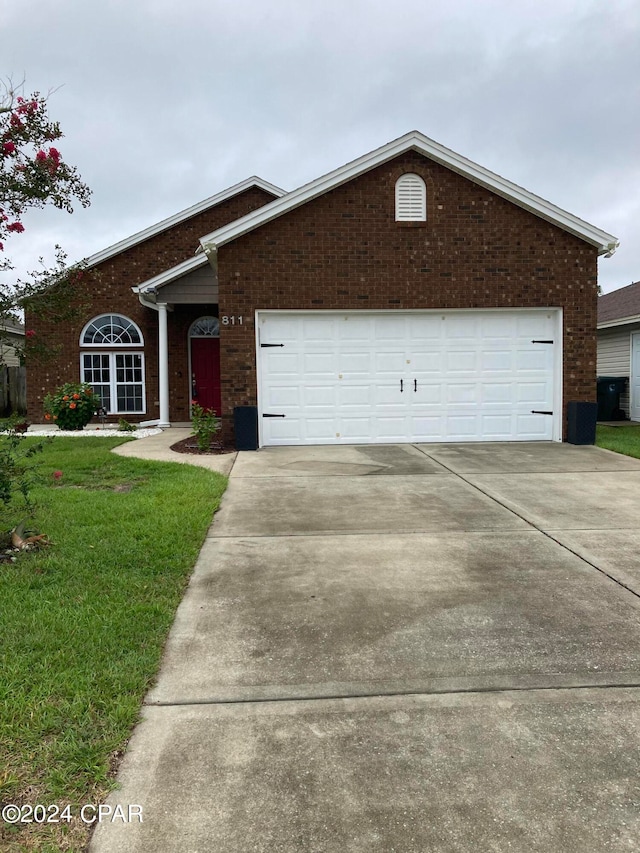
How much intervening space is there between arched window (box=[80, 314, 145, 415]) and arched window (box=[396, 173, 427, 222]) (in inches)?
336

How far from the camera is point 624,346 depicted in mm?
18500

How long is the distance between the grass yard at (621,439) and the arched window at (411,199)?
5.31 meters

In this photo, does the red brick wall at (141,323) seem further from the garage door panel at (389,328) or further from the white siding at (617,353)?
the white siding at (617,353)

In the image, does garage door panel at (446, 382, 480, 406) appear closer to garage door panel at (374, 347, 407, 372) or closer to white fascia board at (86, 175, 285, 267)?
garage door panel at (374, 347, 407, 372)

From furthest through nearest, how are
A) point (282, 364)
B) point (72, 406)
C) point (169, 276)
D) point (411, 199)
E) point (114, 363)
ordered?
point (114, 363), point (169, 276), point (72, 406), point (282, 364), point (411, 199)

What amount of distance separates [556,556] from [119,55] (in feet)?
45.7

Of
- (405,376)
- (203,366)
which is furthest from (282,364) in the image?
(203,366)

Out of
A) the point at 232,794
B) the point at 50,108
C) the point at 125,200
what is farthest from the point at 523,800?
the point at 125,200

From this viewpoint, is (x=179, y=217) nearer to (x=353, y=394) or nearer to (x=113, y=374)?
(x=113, y=374)

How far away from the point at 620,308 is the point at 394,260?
429 inches

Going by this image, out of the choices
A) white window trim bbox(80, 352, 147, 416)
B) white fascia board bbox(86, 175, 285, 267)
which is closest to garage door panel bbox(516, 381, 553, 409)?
white fascia board bbox(86, 175, 285, 267)

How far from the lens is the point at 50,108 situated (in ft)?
15.7

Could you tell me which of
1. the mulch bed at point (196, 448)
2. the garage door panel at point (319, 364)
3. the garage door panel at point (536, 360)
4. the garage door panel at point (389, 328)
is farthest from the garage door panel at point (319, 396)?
the garage door panel at point (536, 360)

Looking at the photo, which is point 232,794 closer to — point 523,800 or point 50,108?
point 523,800
